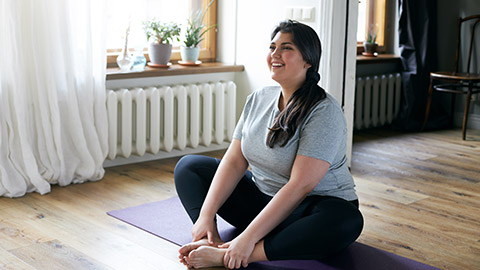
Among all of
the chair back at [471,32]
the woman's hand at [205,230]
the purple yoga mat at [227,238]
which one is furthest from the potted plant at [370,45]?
the woman's hand at [205,230]

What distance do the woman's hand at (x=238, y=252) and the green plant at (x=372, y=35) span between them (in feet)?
11.1

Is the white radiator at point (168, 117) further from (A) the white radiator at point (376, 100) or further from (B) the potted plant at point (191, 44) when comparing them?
(A) the white radiator at point (376, 100)

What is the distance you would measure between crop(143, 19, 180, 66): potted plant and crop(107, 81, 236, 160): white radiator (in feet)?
0.60

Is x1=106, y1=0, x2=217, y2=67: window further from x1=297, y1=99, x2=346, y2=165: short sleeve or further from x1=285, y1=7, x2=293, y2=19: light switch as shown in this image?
x1=297, y1=99, x2=346, y2=165: short sleeve

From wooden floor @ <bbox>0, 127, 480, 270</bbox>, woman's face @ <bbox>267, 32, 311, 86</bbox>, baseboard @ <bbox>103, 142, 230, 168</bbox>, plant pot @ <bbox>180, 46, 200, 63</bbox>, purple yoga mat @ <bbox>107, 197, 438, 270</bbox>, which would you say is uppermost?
woman's face @ <bbox>267, 32, 311, 86</bbox>

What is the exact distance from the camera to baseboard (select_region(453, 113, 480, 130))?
208 inches

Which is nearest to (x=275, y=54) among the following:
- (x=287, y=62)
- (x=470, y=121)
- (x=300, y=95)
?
(x=287, y=62)

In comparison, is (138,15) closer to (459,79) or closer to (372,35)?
(372,35)

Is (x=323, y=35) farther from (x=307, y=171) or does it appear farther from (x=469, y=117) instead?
(x=469, y=117)

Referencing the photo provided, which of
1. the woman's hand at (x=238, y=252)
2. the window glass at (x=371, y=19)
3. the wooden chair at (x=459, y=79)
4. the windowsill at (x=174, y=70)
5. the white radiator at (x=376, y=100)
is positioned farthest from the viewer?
the window glass at (x=371, y=19)

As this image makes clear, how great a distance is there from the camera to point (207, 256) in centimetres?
214

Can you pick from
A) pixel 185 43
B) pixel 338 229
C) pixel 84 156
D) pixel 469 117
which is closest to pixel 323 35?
pixel 185 43

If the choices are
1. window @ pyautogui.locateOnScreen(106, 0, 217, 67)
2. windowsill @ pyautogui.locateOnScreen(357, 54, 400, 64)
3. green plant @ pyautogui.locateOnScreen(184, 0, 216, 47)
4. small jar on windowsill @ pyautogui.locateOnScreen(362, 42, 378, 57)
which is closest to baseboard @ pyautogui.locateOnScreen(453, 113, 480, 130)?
windowsill @ pyautogui.locateOnScreen(357, 54, 400, 64)

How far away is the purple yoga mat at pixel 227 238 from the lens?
7.50 ft
